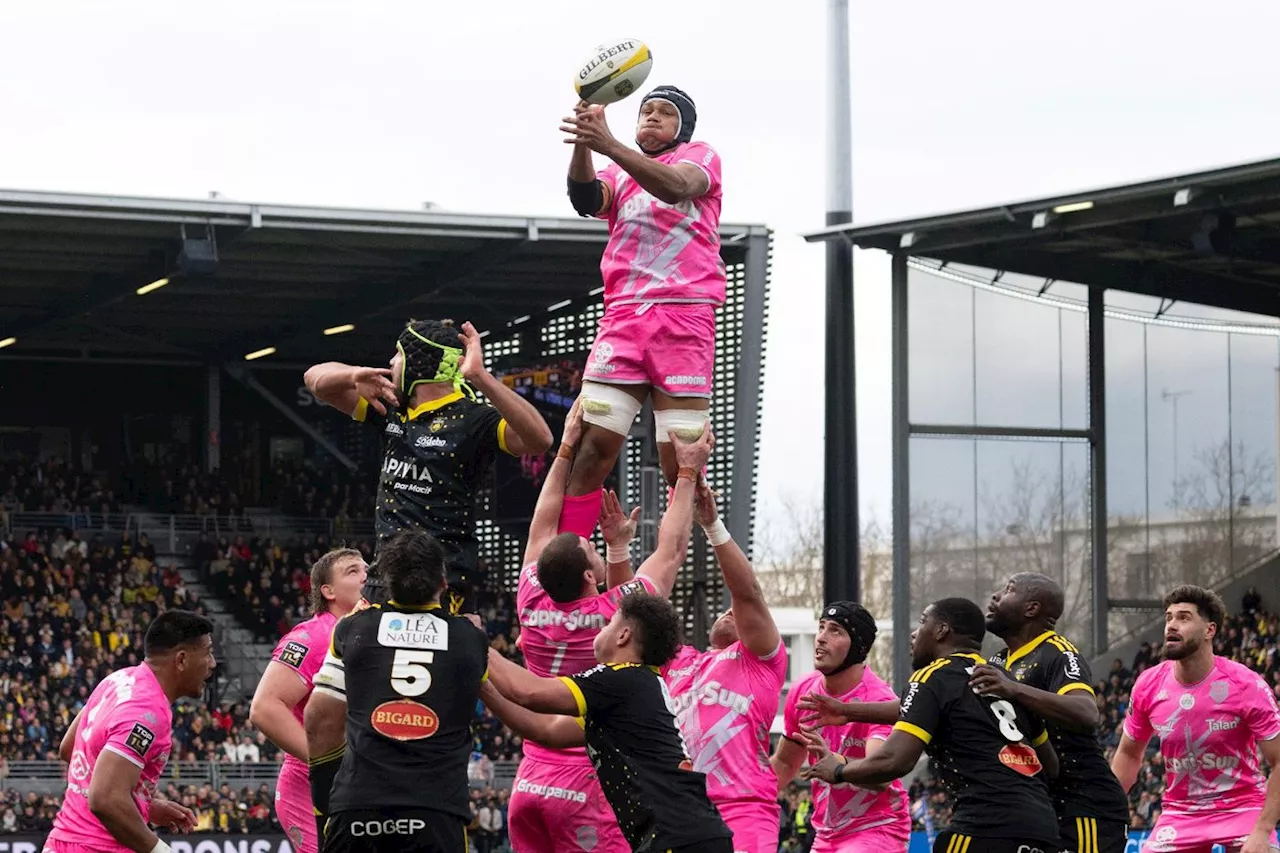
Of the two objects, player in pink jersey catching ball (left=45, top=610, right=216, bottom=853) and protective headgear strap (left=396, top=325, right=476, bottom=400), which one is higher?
protective headgear strap (left=396, top=325, right=476, bottom=400)

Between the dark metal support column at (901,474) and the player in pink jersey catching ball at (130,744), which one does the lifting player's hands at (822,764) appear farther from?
the dark metal support column at (901,474)

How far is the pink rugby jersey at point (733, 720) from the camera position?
9.55 meters

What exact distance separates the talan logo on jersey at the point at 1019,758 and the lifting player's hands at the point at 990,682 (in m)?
0.26

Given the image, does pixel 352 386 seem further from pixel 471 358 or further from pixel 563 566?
pixel 563 566

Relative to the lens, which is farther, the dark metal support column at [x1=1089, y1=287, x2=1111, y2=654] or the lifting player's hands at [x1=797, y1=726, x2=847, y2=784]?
the dark metal support column at [x1=1089, y1=287, x2=1111, y2=654]

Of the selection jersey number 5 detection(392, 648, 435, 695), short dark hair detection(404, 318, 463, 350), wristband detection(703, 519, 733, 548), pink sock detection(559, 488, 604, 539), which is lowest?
jersey number 5 detection(392, 648, 435, 695)

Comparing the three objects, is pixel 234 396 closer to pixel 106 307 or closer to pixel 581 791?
pixel 106 307

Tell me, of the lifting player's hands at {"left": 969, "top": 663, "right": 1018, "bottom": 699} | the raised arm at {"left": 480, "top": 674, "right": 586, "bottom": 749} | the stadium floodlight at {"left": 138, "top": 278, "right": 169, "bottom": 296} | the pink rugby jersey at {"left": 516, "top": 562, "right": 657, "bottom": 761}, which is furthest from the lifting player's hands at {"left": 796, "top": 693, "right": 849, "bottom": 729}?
the stadium floodlight at {"left": 138, "top": 278, "right": 169, "bottom": 296}

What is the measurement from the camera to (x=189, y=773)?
28141 mm

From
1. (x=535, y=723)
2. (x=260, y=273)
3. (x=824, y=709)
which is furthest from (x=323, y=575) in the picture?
(x=260, y=273)

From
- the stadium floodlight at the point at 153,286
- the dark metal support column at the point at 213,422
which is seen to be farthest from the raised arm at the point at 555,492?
the dark metal support column at the point at 213,422

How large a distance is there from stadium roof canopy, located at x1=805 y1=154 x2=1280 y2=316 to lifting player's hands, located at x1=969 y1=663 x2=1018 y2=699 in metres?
16.1

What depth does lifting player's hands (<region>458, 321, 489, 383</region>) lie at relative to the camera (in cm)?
809

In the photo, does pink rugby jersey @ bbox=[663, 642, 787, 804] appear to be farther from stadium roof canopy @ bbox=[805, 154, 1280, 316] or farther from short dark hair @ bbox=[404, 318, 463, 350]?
stadium roof canopy @ bbox=[805, 154, 1280, 316]
